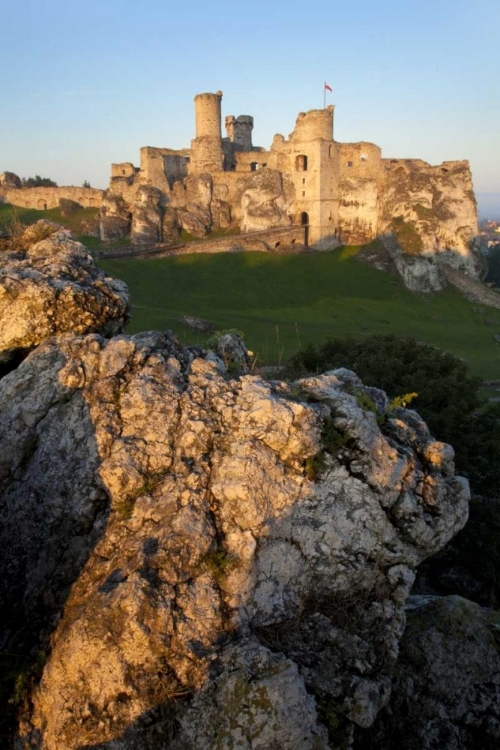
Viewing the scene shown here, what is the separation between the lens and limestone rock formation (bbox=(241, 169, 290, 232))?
50188mm

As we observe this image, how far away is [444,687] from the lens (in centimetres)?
670

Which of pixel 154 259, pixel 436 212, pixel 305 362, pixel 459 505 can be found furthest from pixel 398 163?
pixel 459 505

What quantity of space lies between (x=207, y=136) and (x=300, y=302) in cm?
1920

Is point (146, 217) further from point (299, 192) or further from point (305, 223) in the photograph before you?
point (305, 223)

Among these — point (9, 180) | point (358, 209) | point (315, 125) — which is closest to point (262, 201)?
point (315, 125)

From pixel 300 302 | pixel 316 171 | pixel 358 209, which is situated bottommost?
pixel 300 302

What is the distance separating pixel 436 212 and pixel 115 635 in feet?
167

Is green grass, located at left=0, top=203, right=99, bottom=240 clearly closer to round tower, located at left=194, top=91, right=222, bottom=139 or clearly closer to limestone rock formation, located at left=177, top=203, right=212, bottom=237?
limestone rock formation, located at left=177, top=203, right=212, bottom=237

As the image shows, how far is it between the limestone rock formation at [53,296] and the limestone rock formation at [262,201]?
43.0 m

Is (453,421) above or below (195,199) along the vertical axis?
below

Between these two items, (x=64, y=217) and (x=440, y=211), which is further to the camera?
(x=64, y=217)

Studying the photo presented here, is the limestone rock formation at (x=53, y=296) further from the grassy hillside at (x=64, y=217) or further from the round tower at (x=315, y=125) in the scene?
the round tower at (x=315, y=125)

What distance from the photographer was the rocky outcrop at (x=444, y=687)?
6324mm

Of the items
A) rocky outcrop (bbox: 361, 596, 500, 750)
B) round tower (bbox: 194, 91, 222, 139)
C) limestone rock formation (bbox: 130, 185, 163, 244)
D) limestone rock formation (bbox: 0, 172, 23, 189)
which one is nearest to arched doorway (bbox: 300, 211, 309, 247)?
round tower (bbox: 194, 91, 222, 139)
